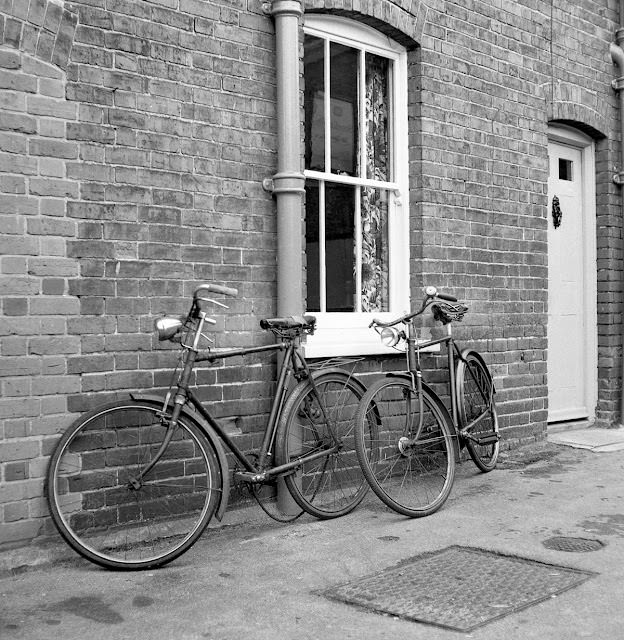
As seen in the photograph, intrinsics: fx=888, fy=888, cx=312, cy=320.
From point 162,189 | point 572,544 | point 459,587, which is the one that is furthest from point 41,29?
point 572,544

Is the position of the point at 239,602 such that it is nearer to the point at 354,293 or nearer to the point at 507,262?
the point at 354,293

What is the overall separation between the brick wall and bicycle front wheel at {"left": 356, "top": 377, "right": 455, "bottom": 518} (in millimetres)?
638

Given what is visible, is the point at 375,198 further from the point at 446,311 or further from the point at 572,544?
the point at 572,544

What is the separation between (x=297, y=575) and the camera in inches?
161

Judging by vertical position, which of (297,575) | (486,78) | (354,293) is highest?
(486,78)

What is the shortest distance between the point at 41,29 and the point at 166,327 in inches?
61.9

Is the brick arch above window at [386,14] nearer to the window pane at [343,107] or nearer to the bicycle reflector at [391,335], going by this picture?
the window pane at [343,107]

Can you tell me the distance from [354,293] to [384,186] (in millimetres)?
798

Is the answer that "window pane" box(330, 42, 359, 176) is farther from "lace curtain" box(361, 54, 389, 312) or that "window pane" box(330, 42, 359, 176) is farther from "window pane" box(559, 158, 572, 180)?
"window pane" box(559, 158, 572, 180)

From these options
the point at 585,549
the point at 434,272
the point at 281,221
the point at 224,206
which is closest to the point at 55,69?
the point at 224,206

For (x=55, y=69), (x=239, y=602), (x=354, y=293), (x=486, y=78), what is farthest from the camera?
(x=486, y=78)

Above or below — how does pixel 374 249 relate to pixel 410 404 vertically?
above

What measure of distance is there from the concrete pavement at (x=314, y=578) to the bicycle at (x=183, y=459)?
17 centimetres

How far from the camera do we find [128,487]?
14.0 ft
